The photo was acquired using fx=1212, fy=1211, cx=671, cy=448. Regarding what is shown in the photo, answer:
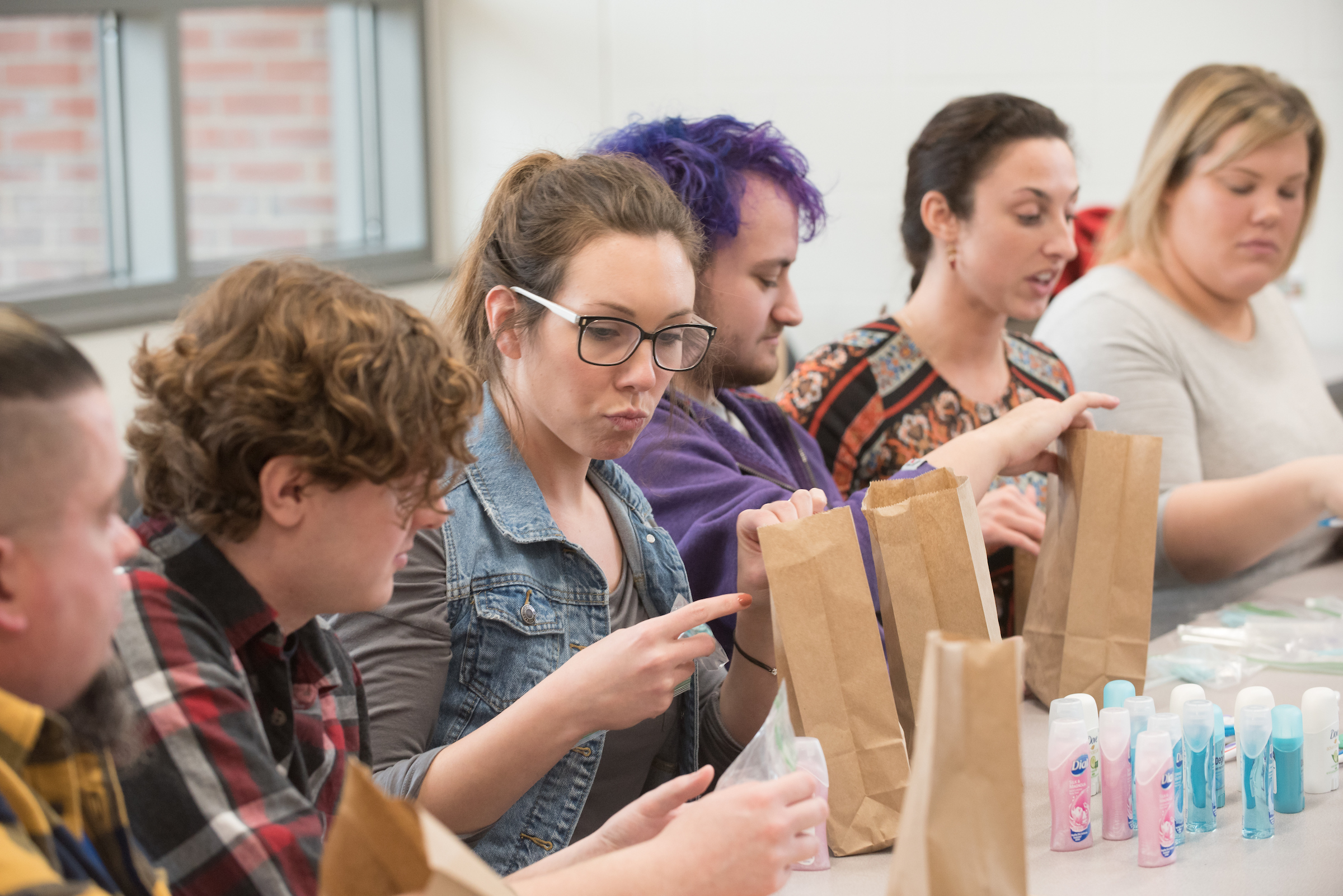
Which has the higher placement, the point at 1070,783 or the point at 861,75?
the point at 861,75

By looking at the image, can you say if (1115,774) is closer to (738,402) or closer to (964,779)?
(964,779)

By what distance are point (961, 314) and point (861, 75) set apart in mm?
2035

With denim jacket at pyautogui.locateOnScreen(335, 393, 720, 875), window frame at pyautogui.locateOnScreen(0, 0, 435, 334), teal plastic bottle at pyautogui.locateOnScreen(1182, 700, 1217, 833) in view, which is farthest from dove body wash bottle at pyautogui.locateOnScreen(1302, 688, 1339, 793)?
window frame at pyautogui.locateOnScreen(0, 0, 435, 334)

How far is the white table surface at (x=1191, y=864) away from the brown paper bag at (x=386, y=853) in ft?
1.35

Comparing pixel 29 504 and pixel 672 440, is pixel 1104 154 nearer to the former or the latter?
pixel 672 440

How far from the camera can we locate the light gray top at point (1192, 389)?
208 cm

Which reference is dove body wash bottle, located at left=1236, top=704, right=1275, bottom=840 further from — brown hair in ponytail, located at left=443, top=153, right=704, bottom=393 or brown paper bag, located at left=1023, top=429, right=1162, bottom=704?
brown hair in ponytail, located at left=443, top=153, right=704, bottom=393

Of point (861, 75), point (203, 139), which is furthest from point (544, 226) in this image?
point (203, 139)

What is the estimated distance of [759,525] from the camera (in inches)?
42.2

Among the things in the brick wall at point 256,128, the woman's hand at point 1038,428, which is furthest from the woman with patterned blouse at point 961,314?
the brick wall at point 256,128

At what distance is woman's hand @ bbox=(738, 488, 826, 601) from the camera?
3.67 feet

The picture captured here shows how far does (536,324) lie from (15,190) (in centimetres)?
287


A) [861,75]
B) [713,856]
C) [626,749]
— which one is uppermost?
[861,75]

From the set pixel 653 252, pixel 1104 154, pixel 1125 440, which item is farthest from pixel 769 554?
pixel 1104 154
